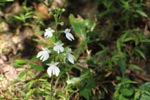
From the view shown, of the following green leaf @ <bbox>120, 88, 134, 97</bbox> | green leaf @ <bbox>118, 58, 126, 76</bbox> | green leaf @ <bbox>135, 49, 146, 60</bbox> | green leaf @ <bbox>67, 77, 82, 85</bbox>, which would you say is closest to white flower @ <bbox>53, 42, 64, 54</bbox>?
green leaf @ <bbox>67, 77, 82, 85</bbox>

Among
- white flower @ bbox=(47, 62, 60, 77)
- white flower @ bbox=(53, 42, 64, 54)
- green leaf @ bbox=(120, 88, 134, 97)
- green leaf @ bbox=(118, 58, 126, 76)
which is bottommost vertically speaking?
green leaf @ bbox=(120, 88, 134, 97)

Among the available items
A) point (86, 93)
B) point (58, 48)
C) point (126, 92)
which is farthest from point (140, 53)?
point (58, 48)

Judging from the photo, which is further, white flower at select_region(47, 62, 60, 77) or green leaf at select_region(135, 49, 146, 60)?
green leaf at select_region(135, 49, 146, 60)

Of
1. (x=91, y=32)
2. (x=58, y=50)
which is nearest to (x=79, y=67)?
(x=91, y=32)

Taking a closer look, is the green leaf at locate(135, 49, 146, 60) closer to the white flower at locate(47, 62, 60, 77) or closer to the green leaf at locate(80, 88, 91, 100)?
the green leaf at locate(80, 88, 91, 100)

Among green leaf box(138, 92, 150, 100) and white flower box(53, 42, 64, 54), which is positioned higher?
white flower box(53, 42, 64, 54)

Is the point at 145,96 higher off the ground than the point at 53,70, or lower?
lower

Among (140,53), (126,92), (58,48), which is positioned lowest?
(126,92)

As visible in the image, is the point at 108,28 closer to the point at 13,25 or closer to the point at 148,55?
the point at 148,55

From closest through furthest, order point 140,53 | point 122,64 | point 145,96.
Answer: point 145,96, point 122,64, point 140,53

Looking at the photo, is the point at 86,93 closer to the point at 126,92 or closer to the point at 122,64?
the point at 126,92

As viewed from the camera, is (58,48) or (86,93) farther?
(86,93)
